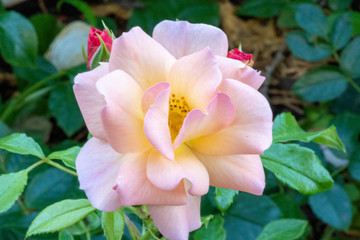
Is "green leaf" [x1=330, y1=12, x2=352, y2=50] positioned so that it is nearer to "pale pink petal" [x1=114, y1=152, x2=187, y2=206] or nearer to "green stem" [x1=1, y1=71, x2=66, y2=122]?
"green stem" [x1=1, y1=71, x2=66, y2=122]

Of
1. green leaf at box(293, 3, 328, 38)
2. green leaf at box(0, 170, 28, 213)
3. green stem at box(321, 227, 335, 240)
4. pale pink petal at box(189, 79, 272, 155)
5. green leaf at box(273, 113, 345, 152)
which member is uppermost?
pale pink petal at box(189, 79, 272, 155)

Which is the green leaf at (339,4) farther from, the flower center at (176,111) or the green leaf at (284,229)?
the flower center at (176,111)

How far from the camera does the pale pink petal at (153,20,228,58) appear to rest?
0.60m

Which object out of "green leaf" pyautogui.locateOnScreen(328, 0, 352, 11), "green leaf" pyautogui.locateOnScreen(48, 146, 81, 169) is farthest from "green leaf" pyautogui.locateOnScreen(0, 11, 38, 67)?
"green leaf" pyautogui.locateOnScreen(328, 0, 352, 11)

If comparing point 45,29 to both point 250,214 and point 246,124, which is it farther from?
point 246,124

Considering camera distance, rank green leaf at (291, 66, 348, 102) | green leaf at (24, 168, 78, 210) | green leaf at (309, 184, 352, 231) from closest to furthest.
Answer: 1. green leaf at (24, 168, 78, 210)
2. green leaf at (309, 184, 352, 231)
3. green leaf at (291, 66, 348, 102)

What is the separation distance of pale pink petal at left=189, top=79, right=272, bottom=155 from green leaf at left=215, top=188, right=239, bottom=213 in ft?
0.61

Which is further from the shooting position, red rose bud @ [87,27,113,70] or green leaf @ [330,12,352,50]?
green leaf @ [330,12,352,50]

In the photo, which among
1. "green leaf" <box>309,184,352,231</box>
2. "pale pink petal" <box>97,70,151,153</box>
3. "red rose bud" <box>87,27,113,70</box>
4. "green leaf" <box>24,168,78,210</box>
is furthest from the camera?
"green leaf" <box>309,184,352,231</box>

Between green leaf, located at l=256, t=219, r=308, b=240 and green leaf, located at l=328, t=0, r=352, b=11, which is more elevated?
green leaf, located at l=328, t=0, r=352, b=11

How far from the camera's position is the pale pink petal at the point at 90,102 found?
1.77ft

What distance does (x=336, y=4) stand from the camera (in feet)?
5.31

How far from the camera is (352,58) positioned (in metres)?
1.35

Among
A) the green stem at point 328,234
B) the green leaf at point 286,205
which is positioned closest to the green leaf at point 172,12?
the green leaf at point 286,205
